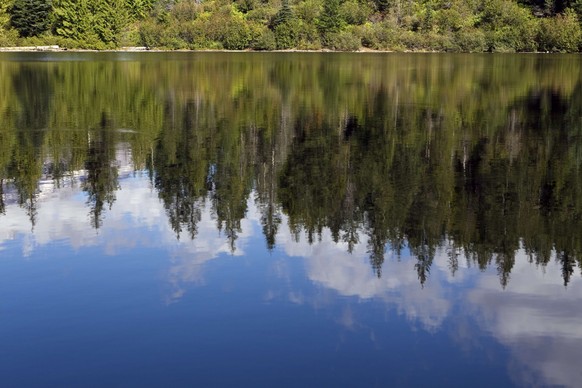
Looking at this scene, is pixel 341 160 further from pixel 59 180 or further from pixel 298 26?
pixel 298 26

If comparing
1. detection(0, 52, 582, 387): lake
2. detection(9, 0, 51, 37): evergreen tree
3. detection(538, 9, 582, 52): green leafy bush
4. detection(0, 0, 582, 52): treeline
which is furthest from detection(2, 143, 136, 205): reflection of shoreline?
detection(538, 9, 582, 52): green leafy bush

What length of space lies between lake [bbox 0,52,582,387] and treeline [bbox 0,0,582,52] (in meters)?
87.5

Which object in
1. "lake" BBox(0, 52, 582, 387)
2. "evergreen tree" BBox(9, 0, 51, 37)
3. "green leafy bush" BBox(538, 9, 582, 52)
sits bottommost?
"lake" BBox(0, 52, 582, 387)

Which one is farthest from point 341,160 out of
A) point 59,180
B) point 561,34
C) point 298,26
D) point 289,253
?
point 561,34

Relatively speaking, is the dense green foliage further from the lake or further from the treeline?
the treeline

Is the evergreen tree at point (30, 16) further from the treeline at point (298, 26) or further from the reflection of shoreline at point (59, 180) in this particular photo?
the reflection of shoreline at point (59, 180)

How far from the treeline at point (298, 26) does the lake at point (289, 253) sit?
87505 mm

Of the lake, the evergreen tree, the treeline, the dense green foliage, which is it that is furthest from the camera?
the treeline

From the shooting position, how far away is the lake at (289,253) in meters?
8.71

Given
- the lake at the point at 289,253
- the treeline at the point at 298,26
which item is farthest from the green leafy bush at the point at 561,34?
the lake at the point at 289,253

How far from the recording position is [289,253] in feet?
41.5

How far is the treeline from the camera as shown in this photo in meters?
108

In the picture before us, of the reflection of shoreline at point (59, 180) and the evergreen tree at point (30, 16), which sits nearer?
the reflection of shoreline at point (59, 180)

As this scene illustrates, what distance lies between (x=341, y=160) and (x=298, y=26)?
96.7 metres
